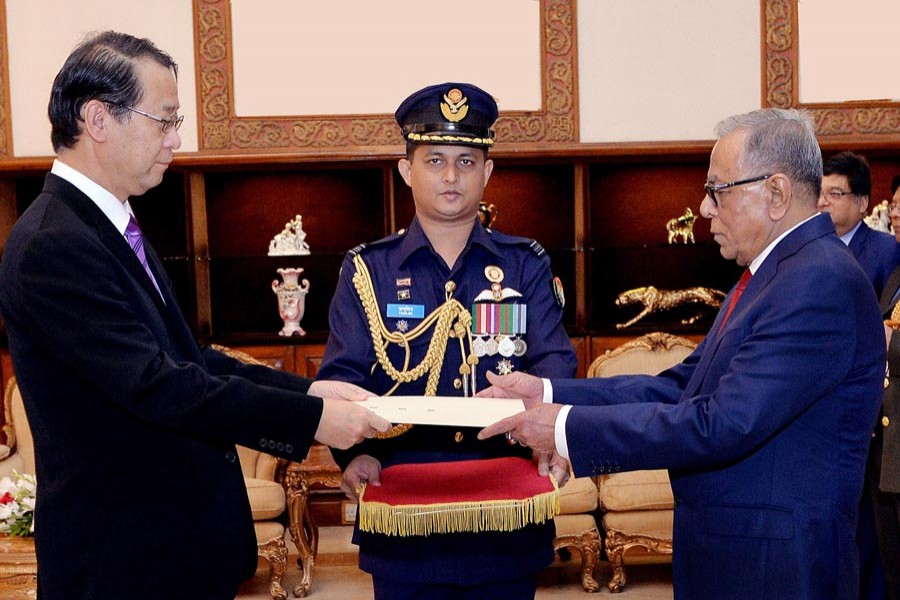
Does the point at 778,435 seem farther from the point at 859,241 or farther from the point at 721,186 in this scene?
the point at 859,241

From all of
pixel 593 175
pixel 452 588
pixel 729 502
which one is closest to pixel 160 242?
pixel 593 175

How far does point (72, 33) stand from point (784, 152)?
4694mm

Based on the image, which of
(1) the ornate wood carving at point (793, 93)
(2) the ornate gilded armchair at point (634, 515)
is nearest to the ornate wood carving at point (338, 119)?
(1) the ornate wood carving at point (793, 93)

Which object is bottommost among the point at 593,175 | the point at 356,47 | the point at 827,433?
the point at 827,433

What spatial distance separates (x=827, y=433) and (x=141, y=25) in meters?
4.74

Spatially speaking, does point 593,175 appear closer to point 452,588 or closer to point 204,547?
point 452,588

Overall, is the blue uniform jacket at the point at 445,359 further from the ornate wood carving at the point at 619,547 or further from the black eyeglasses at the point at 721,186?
the ornate wood carving at the point at 619,547

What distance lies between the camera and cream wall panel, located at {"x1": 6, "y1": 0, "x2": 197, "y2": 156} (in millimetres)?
5598

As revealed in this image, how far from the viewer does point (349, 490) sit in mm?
2393

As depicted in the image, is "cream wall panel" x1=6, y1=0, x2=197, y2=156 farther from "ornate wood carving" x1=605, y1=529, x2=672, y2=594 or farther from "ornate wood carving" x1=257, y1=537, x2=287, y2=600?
"ornate wood carving" x1=605, y1=529, x2=672, y2=594

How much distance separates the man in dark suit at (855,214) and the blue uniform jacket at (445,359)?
7.48 ft

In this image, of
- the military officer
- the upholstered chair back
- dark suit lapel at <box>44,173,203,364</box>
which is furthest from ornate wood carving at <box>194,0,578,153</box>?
dark suit lapel at <box>44,173,203,364</box>

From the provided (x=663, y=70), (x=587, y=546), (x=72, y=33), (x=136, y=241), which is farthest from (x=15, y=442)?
(x=663, y=70)

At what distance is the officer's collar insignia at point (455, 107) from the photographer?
8.34 ft
